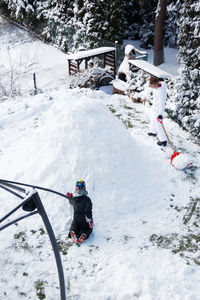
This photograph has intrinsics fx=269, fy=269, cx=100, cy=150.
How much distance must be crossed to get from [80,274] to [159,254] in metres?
1.34

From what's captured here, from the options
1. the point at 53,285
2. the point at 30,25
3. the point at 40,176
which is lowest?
the point at 53,285

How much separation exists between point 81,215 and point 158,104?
12.7ft

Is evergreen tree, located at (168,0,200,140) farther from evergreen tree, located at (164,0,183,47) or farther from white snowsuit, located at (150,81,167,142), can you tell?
evergreen tree, located at (164,0,183,47)

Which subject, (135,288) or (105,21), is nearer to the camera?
(135,288)

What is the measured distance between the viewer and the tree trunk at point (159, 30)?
17062 millimetres

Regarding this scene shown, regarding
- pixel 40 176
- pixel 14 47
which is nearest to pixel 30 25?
pixel 14 47

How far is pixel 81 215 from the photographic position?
15.2 ft

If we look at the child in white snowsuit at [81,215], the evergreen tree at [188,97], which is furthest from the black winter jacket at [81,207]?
the evergreen tree at [188,97]

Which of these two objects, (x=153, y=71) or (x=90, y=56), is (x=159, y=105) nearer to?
(x=153, y=71)

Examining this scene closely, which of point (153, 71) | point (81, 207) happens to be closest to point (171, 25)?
point (153, 71)

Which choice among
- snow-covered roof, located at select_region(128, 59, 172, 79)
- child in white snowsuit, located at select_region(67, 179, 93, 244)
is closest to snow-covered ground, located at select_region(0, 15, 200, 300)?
child in white snowsuit, located at select_region(67, 179, 93, 244)

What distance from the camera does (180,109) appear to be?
8.40 m

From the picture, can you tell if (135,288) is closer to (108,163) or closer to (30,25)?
(108,163)

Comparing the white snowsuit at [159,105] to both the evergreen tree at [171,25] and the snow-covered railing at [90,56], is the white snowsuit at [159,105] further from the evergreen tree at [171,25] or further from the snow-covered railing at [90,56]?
the evergreen tree at [171,25]
